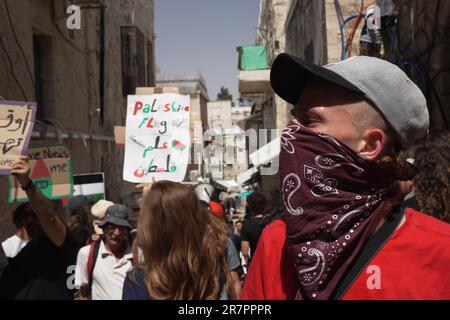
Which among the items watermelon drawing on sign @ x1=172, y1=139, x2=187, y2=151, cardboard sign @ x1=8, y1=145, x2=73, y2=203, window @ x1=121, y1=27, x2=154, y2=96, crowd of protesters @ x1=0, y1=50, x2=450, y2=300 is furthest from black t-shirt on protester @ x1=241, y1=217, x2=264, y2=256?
window @ x1=121, y1=27, x2=154, y2=96

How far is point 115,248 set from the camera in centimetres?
362

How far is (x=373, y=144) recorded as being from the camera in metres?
1.34

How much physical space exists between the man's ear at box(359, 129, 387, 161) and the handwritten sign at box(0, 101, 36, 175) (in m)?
3.15

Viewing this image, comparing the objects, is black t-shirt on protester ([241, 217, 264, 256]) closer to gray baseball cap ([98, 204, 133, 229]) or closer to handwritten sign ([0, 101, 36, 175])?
gray baseball cap ([98, 204, 133, 229])

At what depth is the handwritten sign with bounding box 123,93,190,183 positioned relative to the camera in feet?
16.5

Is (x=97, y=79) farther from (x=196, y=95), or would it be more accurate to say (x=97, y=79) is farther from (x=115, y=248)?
(x=196, y=95)

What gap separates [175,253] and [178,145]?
2938mm

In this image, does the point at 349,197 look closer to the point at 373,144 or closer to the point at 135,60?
the point at 373,144

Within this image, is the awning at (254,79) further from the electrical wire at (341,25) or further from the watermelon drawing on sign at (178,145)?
the watermelon drawing on sign at (178,145)

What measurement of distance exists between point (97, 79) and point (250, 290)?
11220mm

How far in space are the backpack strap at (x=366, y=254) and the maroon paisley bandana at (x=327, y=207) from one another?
0.06 ft

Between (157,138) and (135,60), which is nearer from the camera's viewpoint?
(157,138)

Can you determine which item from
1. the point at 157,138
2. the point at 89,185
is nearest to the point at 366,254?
the point at 157,138

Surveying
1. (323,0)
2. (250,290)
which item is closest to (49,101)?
(323,0)
